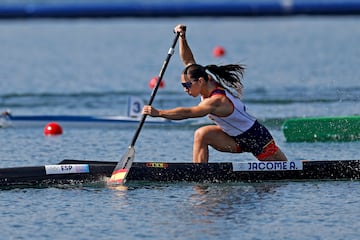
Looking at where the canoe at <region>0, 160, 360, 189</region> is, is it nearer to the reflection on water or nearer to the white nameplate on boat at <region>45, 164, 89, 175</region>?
the white nameplate on boat at <region>45, 164, 89, 175</region>

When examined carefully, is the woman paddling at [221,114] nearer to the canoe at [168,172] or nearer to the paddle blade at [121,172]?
the canoe at [168,172]

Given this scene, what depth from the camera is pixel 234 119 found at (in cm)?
1127

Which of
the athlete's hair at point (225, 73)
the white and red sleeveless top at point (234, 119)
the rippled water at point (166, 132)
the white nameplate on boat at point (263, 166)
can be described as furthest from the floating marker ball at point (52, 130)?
the white nameplate on boat at point (263, 166)

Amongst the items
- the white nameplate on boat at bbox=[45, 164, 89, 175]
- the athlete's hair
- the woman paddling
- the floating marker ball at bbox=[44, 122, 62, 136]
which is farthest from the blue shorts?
the floating marker ball at bbox=[44, 122, 62, 136]

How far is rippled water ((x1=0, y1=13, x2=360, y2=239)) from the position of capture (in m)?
9.62

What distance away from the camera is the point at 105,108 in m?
19.4

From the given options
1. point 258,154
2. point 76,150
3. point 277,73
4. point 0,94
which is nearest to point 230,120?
point 258,154

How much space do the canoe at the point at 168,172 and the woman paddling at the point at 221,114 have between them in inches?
7.5

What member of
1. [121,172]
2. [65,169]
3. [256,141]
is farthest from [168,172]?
[65,169]

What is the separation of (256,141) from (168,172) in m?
1.00

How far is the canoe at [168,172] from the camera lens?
37.2 ft

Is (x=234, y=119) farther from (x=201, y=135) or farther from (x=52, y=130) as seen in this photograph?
(x=52, y=130)

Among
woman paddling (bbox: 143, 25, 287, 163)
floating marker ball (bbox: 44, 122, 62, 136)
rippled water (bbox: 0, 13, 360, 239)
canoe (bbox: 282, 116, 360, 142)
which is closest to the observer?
rippled water (bbox: 0, 13, 360, 239)

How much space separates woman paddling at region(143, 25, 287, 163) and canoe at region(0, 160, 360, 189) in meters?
0.19
